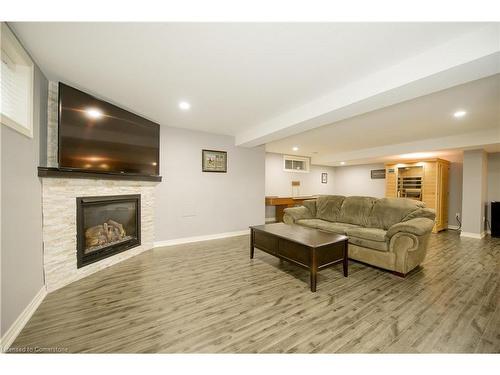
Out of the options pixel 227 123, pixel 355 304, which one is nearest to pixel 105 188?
pixel 227 123

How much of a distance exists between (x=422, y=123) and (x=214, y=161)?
13.7 ft

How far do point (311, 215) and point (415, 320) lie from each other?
2.80 metres

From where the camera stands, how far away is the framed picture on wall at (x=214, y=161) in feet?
14.7

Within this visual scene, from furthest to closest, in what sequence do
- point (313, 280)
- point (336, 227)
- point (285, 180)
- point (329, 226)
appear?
point (285, 180)
point (329, 226)
point (336, 227)
point (313, 280)

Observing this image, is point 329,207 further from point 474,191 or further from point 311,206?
point 474,191

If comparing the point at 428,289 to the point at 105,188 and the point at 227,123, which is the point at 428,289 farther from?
the point at 105,188

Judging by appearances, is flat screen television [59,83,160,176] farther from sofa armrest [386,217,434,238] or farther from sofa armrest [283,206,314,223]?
sofa armrest [386,217,434,238]

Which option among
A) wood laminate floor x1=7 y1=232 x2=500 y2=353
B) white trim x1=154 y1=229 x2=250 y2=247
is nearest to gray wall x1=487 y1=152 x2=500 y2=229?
wood laminate floor x1=7 y1=232 x2=500 y2=353

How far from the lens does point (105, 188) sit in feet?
9.79

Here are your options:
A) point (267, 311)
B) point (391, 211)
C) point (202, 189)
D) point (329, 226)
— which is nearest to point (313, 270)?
point (267, 311)

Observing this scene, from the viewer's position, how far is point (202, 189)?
14.8 feet

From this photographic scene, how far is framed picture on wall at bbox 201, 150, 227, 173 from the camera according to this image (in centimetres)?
449

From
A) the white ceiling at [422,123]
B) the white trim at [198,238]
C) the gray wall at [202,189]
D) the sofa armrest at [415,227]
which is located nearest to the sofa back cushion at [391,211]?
the sofa armrest at [415,227]

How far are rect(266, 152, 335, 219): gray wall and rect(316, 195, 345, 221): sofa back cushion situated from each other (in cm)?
269
